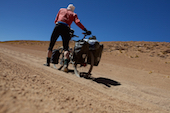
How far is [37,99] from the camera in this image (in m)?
0.91

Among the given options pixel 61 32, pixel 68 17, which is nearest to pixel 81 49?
pixel 61 32

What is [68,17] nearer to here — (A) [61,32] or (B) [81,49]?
(A) [61,32]

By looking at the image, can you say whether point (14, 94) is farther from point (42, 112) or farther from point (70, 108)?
point (70, 108)

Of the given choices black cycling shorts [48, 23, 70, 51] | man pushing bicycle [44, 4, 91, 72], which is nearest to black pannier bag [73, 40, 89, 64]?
man pushing bicycle [44, 4, 91, 72]

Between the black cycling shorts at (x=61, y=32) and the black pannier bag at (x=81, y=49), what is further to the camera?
the black cycling shorts at (x=61, y=32)

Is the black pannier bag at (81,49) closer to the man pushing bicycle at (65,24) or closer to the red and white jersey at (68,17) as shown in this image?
the man pushing bicycle at (65,24)

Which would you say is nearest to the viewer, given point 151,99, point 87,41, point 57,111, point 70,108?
point 57,111

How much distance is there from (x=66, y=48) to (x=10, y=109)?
3379 mm

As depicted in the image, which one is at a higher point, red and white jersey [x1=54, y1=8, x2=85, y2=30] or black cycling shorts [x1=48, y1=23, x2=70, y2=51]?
red and white jersey [x1=54, y1=8, x2=85, y2=30]

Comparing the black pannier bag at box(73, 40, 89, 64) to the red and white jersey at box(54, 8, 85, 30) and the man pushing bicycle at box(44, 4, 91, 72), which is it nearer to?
the man pushing bicycle at box(44, 4, 91, 72)

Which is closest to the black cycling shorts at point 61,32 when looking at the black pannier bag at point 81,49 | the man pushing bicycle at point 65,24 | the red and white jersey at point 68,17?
the man pushing bicycle at point 65,24

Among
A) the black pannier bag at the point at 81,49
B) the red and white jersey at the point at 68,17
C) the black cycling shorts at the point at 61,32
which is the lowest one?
the black pannier bag at the point at 81,49

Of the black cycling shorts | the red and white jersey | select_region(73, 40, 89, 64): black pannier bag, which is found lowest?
select_region(73, 40, 89, 64): black pannier bag

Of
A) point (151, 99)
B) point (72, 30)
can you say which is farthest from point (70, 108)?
point (72, 30)
